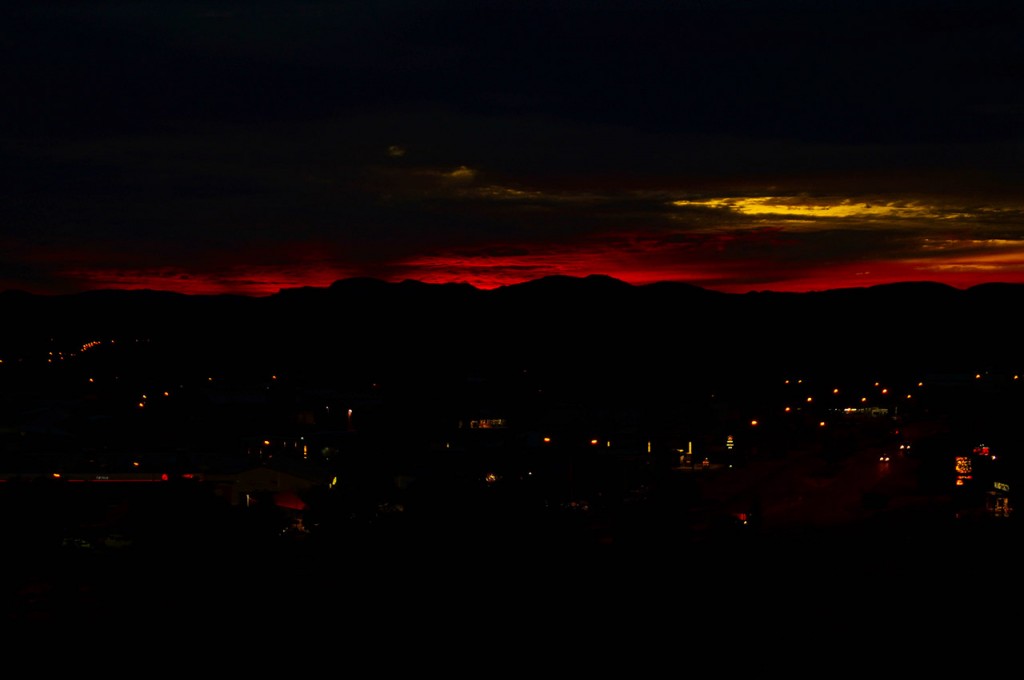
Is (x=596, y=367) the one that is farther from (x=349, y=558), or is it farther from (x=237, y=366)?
(x=349, y=558)

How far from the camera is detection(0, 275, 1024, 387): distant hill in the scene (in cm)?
4797

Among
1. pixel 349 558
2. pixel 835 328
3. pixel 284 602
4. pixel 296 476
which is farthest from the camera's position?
pixel 835 328

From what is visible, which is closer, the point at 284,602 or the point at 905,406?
the point at 284,602

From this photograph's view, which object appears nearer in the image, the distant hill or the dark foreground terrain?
the dark foreground terrain

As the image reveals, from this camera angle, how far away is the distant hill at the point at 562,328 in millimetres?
47969

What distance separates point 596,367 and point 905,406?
11.5 metres

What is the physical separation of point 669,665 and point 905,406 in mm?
34509

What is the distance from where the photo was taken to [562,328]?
5441 centimetres

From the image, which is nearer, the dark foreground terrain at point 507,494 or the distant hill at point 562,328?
the dark foreground terrain at point 507,494

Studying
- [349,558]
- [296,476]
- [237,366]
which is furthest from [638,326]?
[349,558]

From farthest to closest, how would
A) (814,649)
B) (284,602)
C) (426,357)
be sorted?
(426,357) → (284,602) → (814,649)

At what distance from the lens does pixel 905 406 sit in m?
40.0

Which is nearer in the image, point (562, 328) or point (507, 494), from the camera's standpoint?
point (507, 494)

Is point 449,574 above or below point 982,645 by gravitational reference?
above
